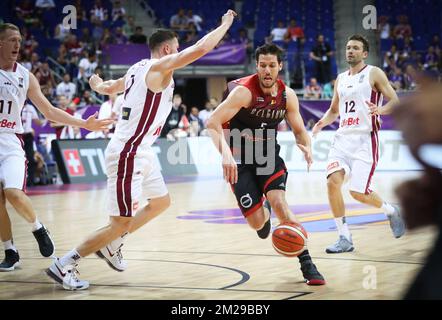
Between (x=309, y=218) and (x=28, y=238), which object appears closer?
(x=28, y=238)

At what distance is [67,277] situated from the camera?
560cm

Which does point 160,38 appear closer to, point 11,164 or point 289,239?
point 11,164

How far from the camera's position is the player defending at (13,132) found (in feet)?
21.4

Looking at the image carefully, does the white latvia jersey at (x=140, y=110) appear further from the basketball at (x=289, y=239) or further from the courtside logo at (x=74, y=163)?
the courtside logo at (x=74, y=163)

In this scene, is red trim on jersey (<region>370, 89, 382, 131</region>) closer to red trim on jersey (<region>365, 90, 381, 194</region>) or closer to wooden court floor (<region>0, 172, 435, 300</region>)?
red trim on jersey (<region>365, 90, 381, 194</region>)

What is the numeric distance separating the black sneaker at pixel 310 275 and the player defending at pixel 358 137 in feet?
6.77

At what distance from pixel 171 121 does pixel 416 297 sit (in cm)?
1878

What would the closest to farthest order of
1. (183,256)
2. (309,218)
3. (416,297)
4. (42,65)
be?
(416,297) < (183,256) < (309,218) < (42,65)

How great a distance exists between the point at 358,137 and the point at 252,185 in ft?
6.63

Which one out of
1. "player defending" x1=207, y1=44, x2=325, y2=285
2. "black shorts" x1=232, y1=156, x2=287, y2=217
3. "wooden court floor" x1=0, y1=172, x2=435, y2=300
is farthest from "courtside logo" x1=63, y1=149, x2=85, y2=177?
"black shorts" x1=232, y1=156, x2=287, y2=217

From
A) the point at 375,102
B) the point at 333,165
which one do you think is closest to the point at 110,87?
the point at 333,165

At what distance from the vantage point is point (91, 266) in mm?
6730
